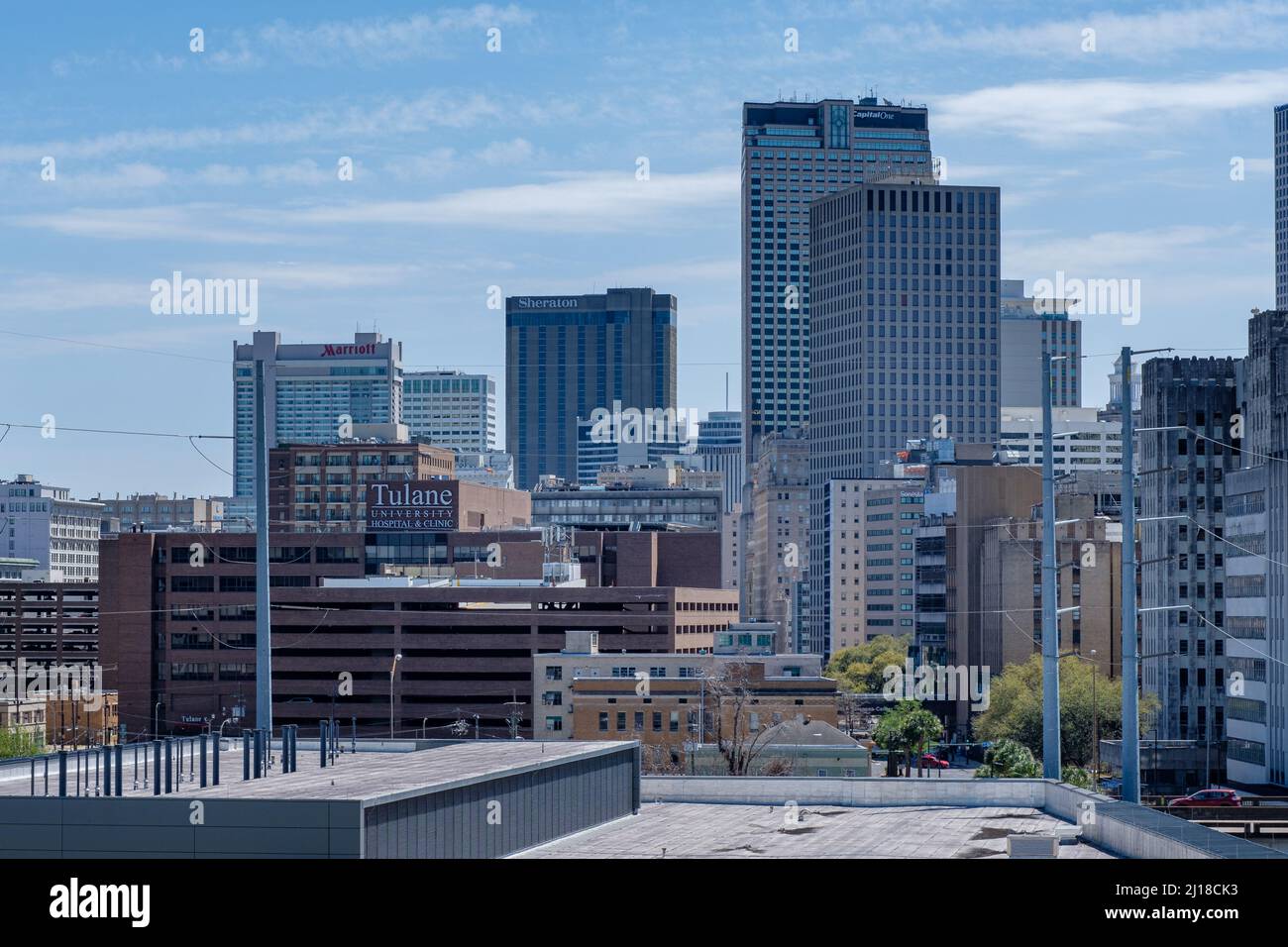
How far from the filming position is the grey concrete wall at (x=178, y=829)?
38031mm

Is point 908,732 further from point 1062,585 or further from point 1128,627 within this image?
point 1128,627

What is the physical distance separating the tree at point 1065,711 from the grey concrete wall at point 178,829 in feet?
338

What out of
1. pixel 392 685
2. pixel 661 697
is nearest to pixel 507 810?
pixel 661 697

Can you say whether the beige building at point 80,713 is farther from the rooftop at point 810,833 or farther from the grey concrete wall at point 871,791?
the rooftop at point 810,833

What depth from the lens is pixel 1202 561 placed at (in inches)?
5856

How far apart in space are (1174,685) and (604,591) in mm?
53677

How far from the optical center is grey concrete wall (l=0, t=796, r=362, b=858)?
38031 mm

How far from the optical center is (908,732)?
134m

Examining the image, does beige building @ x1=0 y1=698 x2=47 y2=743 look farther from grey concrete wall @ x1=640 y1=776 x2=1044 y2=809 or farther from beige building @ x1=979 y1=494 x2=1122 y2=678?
grey concrete wall @ x1=640 y1=776 x2=1044 y2=809

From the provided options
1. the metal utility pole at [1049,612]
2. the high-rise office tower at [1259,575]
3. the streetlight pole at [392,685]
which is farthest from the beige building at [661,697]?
the metal utility pole at [1049,612]

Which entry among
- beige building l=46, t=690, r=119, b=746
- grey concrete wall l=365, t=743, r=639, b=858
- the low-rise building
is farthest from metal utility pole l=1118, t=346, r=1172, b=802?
beige building l=46, t=690, r=119, b=746

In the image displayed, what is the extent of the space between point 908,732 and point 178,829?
100312 mm

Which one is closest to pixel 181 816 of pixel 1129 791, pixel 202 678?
pixel 1129 791

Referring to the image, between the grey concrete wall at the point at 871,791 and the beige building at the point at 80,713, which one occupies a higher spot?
the grey concrete wall at the point at 871,791
